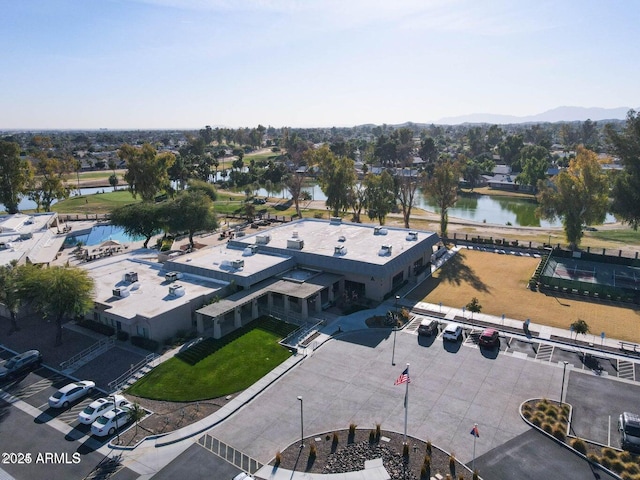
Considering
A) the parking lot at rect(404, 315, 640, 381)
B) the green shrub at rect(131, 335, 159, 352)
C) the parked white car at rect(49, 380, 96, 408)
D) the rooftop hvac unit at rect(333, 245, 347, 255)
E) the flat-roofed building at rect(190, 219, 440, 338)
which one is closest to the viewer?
the parked white car at rect(49, 380, 96, 408)

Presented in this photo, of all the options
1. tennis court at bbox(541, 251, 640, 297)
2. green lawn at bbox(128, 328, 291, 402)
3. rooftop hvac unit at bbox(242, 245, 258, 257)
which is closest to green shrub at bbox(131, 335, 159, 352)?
green lawn at bbox(128, 328, 291, 402)

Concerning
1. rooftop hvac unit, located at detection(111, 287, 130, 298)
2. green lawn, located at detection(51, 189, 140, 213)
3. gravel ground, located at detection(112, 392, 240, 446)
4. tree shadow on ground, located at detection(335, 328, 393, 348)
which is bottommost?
gravel ground, located at detection(112, 392, 240, 446)

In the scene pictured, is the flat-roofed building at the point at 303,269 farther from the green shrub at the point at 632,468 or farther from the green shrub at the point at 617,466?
the green shrub at the point at 632,468

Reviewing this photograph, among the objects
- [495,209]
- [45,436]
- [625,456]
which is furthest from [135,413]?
[495,209]

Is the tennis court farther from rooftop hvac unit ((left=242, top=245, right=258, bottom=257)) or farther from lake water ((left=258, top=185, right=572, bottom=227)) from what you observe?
lake water ((left=258, top=185, right=572, bottom=227))

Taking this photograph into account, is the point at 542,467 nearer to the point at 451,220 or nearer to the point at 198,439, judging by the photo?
the point at 198,439

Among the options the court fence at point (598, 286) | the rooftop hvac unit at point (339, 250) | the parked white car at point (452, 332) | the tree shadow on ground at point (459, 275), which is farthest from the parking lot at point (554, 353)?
the court fence at point (598, 286)

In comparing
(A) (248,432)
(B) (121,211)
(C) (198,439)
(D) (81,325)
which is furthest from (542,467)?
(B) (121,211)
